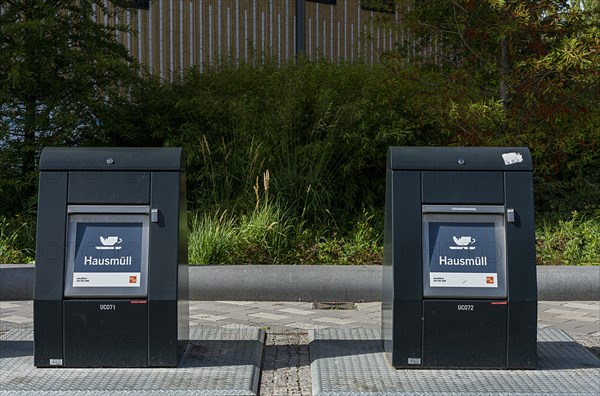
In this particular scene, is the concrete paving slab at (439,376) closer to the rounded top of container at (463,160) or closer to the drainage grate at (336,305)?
the rounded top of container at (463,160)

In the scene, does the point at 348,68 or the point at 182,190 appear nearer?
the point at 182,190

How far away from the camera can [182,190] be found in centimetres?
482

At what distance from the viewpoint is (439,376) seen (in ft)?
14.9

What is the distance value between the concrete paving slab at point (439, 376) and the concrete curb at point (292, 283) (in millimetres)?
1949

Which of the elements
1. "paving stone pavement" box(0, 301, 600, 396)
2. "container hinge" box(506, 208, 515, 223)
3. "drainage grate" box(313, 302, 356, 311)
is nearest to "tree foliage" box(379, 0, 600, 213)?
"paving stone pavement" box(0, 301, 600, 396)

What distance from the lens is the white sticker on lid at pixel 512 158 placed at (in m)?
4.69

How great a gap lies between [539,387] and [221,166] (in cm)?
589

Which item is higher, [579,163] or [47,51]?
[47,51]

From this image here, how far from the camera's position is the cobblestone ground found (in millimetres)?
4523

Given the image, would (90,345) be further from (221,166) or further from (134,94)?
(134,94)

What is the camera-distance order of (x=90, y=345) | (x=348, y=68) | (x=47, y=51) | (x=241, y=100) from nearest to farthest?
(x=90, y=345) < (x=47, y=51) < (x=241, y=100) < (x=348, y=68)

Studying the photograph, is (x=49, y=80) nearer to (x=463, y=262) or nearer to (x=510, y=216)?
(x=463, y=262)

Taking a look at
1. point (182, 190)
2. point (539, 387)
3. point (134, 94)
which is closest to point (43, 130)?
point (134, 94)

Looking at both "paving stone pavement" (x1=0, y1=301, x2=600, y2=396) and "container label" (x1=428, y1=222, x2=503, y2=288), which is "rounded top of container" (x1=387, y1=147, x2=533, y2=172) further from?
"paving stone pavement" (x1=0, y1=301, x2=600, y2=396)
